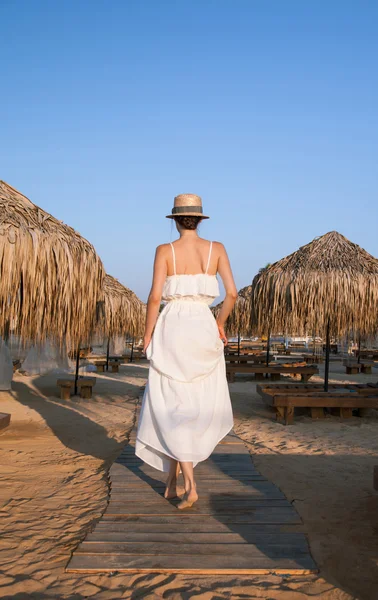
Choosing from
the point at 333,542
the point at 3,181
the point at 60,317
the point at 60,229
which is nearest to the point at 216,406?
the point at 333,542

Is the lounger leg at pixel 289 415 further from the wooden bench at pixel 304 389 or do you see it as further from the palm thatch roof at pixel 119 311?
the palm thatch roof at pixel 119 311

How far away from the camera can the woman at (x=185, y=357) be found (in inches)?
116

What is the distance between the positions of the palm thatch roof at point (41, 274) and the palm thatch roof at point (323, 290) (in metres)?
3.86

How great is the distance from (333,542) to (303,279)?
5789 mm

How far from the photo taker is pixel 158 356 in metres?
2.99

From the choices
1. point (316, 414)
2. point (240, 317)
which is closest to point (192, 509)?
point (316, 414)

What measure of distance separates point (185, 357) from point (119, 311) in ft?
33.1

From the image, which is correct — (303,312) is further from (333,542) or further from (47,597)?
(47,597)

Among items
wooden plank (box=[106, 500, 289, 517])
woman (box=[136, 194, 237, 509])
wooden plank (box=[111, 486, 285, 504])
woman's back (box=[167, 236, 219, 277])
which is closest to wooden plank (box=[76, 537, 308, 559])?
wooden plank (box=[106, 500, 289, 517])

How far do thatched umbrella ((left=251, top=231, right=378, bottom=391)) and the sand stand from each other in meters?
1.67

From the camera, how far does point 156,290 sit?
3035mm

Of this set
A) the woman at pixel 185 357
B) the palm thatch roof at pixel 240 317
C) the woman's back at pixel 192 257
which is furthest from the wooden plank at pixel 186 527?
the palm thatch roof at pixel 240 317

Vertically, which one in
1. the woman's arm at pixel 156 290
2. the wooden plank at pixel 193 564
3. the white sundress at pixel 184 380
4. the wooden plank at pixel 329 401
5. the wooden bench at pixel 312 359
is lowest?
the wooden plank at pixel 193 564

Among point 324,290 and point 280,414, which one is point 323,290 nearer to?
point 324,290
